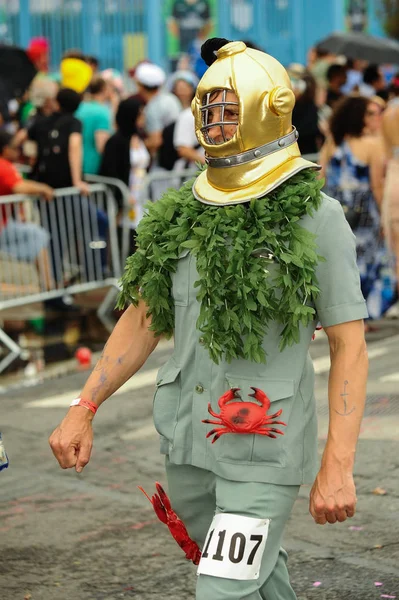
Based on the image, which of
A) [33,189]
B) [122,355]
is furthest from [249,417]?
[33,189]

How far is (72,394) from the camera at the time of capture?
7734 millimetres

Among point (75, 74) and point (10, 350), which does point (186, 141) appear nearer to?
point (75, 74)

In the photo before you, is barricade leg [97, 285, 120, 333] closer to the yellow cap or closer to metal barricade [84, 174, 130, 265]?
metal barricade [84, 174, 130, 265]

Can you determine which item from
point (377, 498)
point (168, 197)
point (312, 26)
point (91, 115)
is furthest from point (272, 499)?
point (312, 26)

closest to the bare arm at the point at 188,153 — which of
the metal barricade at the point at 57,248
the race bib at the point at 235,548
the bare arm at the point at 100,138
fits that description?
the bare arm at the point at 100,138

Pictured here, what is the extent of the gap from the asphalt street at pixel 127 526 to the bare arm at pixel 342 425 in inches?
50.7

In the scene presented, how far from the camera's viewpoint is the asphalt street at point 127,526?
14.5 ft

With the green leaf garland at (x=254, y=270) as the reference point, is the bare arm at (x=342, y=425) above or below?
below

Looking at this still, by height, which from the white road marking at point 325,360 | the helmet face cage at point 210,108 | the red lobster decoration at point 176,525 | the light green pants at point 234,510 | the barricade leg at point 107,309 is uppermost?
the helmet face cage at point 210,108

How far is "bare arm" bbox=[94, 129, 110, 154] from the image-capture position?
11617mm

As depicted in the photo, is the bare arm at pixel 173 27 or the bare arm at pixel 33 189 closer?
the bare arm at pixel 33 189

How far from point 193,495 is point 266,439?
332 mm

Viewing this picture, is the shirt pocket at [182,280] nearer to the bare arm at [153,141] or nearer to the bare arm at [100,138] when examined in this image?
the bare arm at [100,138]

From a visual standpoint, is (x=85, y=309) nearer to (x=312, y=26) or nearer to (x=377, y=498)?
(x=377, y=498)
